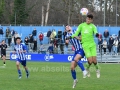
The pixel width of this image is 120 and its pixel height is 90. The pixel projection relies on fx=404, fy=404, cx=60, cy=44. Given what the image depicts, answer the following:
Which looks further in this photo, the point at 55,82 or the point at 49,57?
the point at 49,57

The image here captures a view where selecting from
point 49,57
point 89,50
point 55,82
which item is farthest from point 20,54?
point 49,57

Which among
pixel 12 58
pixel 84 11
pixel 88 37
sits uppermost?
pixel 84 11

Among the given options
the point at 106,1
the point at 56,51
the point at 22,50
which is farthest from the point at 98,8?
the point at 22,50

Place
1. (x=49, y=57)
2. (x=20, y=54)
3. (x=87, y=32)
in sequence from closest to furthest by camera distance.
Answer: (x=87, y=32) → (x=20, y=54) → (x=49, y=57)

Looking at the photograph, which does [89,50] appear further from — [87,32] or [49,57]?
[49,57]

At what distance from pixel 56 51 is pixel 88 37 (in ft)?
80.3

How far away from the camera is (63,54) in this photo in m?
39.3

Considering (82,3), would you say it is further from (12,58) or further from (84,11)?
(84,11)

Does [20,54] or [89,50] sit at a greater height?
[89,50]

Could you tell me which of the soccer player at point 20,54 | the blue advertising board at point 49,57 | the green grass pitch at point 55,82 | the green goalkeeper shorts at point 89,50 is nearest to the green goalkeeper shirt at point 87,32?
the green goalkeeper shorts at point 89,50

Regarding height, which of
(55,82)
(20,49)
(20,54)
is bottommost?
(55,82)

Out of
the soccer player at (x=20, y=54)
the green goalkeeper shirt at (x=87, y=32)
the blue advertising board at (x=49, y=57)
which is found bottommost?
the blue advertising board at (x=49, y=57)

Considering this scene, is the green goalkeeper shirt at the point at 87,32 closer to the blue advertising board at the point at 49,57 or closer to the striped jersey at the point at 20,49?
the striped jersey at the point at 20,49

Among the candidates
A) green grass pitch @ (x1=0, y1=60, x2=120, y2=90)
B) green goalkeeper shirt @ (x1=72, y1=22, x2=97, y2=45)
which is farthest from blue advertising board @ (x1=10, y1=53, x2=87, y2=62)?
green goalkeeper shirt @ (x1=72, y1=22, x2=97, y2=45)
